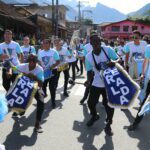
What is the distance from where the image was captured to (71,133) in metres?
6.53

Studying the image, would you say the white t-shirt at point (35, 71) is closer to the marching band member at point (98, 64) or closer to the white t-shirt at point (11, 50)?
the marching band member at point (98, 64)

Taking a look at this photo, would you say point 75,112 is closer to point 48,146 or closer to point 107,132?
point 107,132

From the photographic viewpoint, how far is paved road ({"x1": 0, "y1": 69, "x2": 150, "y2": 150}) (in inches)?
229

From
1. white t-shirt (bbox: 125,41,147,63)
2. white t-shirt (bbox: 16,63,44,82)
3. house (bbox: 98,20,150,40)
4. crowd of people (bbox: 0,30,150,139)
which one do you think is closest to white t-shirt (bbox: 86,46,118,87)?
crowd of people (bbox: 0,30,150,139)

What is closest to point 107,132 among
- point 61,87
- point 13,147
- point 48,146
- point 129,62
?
point 48,146

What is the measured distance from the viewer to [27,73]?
21.8 feet

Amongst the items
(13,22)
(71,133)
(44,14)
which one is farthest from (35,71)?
(44,14)

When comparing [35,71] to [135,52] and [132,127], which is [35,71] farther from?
[135,52]

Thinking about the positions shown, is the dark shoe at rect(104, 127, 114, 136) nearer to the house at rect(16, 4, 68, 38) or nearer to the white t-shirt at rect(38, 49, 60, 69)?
the white t-shirt at rect(38, 49, 60, 69)

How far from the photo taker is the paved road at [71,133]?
5.81 metres

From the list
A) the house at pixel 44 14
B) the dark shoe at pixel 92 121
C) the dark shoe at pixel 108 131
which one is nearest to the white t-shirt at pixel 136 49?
the dark shoe at pixel 92 121

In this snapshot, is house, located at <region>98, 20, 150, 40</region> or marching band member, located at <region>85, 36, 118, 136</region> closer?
marching band member, located at <region>85, 36, 118, 136</region>

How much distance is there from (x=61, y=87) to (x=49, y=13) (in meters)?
57.2

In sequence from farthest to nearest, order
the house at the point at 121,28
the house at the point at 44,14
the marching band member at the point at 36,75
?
the house at the point at 121,28 < the house at the point at 44,14 < the marching band member at the point at 36,75
